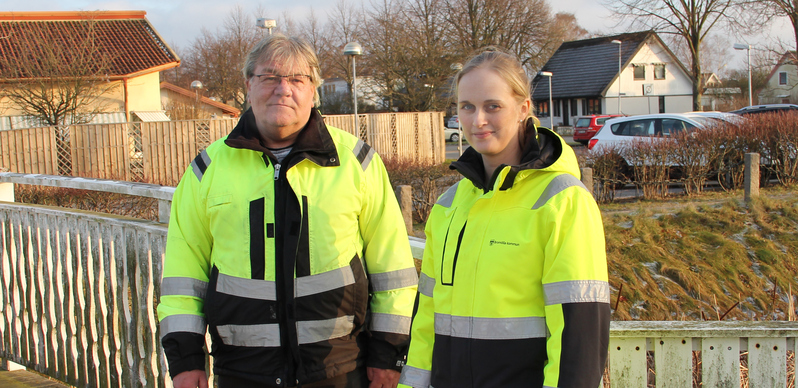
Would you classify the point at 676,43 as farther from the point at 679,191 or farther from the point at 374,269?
the point at 374,269

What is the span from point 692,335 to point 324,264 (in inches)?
58.9

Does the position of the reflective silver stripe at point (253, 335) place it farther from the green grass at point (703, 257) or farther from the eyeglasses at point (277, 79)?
the green grass at point (703, 257)

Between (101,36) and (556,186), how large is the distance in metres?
28.3

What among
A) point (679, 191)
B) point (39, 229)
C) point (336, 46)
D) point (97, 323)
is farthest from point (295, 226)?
point (336, 46)

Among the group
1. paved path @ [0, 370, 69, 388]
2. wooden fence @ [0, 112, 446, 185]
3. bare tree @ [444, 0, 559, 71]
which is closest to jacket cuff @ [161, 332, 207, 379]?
paved path @ [0, 370, 69, 388]

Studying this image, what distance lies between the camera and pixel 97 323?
375 centimetres

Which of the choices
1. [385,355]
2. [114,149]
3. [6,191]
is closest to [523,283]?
[385,355]

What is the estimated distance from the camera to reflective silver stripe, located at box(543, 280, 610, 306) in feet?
5.64

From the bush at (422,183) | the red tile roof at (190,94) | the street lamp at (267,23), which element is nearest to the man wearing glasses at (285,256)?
the bush at (422,183)

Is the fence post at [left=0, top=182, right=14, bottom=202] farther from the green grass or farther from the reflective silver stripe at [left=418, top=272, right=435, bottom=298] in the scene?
the green grass

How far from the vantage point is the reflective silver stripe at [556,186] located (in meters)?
1.81

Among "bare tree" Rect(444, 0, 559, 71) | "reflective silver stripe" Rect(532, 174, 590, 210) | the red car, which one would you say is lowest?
"reflective silver stripe" Rect(532, 174, 590, 210)

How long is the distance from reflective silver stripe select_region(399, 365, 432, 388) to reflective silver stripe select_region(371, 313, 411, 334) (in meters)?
0.32

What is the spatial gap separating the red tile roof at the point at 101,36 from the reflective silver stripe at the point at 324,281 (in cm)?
2019
